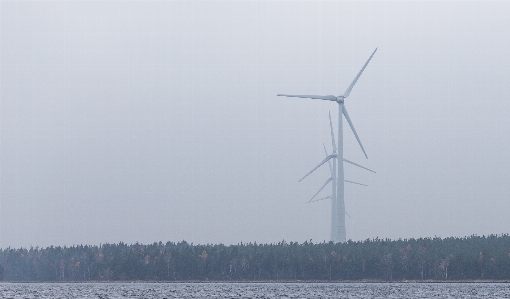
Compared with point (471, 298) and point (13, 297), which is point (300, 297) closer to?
point (471, 298)

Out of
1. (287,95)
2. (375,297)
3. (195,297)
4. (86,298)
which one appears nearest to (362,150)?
(287,95)

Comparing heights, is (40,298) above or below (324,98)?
below

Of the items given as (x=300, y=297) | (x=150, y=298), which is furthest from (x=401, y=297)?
(x=150, y=298)

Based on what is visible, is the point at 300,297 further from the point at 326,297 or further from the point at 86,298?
the point at 86,298

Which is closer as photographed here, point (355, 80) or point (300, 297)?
point (300, 297)

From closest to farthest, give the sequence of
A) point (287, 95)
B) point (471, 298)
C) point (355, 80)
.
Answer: point (471, 298)
point (287, 95)
point (355, 80)

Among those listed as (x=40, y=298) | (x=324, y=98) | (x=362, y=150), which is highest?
(x=324, y=98)

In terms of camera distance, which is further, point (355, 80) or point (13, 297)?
point (355, 80)

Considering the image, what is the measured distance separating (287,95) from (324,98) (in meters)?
21.2

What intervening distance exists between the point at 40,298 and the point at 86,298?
7.90 m

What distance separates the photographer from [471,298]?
153625 mm

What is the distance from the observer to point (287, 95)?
592ft

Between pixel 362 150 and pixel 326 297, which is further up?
pixel 362 150

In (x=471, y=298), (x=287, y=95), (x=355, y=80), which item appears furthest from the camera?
(x=355, y=80)
